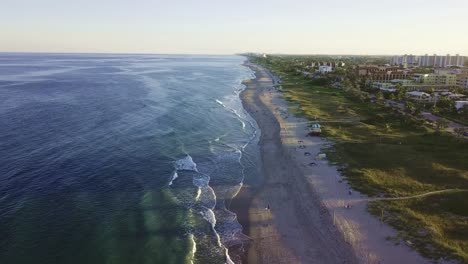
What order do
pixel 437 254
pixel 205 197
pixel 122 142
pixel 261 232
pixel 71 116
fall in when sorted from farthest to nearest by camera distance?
1. pixel 71 116
2. pixel 122 142
3. pixel 205 197
4. pixel 261 232
5. pixel 437 254

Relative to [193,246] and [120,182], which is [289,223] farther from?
[120,182]

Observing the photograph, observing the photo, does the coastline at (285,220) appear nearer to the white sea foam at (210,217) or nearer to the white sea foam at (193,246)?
the white sea foam at (210,217)

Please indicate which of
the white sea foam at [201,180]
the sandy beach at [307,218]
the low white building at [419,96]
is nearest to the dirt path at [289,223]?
the sandy beach at [307,218]

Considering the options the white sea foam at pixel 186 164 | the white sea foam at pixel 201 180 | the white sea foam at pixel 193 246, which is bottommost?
the white sea foam at pixel 193 246

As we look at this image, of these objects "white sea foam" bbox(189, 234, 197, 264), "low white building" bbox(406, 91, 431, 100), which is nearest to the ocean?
"white sea foam" bbox(189, 234, 197, 264)

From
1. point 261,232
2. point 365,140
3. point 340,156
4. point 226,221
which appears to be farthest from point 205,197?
point 365,140

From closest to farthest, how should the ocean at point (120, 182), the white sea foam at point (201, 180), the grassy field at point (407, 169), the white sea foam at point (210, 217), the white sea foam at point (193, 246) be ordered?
the white sea foam at point (193, 246) < the ocean at point (120, 182) < the grassy field at point (407, 169) < the white sea foam at point (210, 217) < the white sea foam at point (201, 180)

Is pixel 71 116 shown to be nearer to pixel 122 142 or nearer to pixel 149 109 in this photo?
pixel 149 109

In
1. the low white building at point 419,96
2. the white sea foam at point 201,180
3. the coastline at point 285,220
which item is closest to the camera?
the coastline at point 285,220
